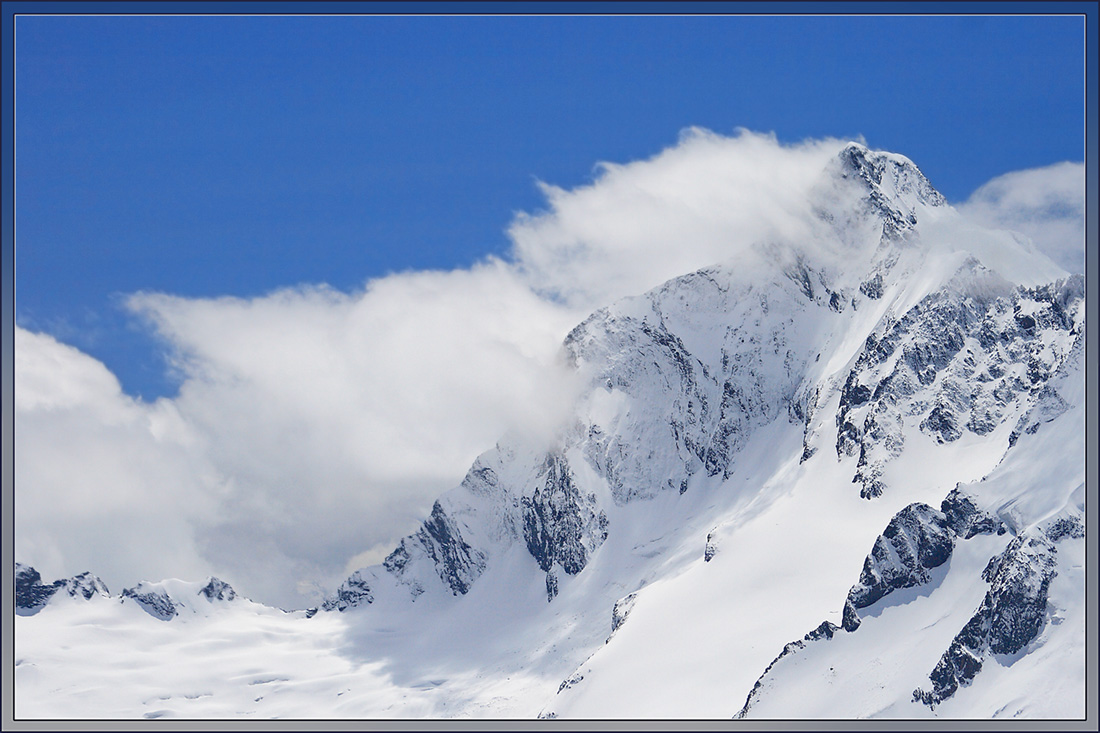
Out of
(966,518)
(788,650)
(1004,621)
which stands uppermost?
(966,518)

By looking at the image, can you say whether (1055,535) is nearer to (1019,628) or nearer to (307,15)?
(1019,628)

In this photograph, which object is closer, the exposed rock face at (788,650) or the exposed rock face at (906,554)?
the exposed rock face at (788,650)

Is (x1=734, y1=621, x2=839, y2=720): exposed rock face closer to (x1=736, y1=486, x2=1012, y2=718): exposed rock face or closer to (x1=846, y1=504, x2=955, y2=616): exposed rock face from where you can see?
(x1=736, y1=486, x2=1012, y2=718): exposed rock face

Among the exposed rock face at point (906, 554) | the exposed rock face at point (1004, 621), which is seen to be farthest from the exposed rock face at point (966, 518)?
the exposed rock face at point (1004, 621)

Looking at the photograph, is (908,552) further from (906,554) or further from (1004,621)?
(1004,621)

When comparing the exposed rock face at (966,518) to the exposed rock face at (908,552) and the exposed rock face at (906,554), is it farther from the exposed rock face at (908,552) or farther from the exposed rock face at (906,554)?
the exposed rock face at (906,554)

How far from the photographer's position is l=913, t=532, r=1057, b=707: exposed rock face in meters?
163

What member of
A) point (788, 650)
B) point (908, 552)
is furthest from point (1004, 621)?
point (788, 650)

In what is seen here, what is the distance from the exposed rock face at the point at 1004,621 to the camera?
162625 mm

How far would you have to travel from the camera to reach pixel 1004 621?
165250 millimetres

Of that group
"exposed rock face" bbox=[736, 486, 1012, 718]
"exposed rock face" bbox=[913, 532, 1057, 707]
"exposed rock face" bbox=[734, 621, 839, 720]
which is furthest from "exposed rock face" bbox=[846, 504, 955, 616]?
"exposed rock face" bbox=[913, 532, 1057, 707]

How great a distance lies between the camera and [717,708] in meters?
194

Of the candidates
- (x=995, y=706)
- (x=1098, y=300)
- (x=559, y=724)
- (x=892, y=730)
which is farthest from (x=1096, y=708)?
(x=559, y=724)

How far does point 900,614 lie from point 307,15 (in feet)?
465
